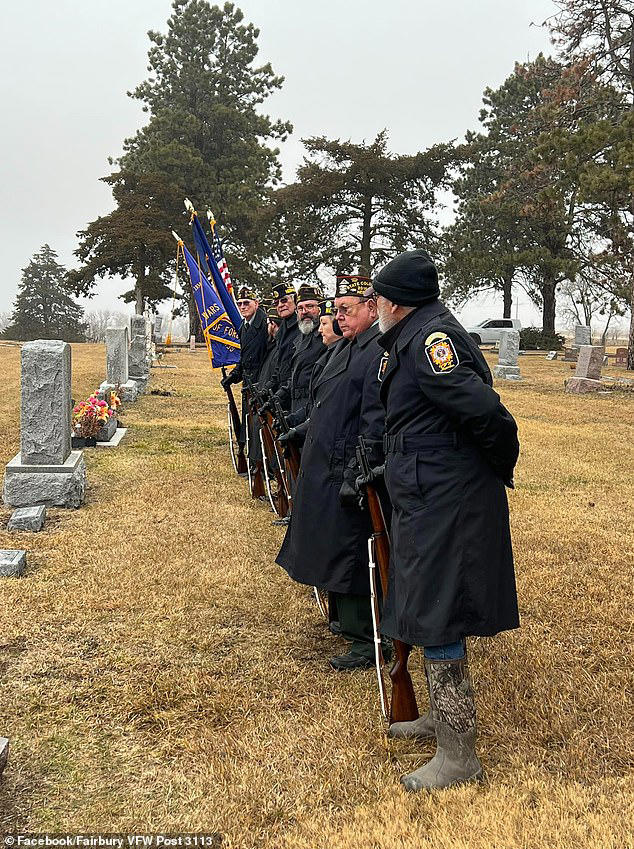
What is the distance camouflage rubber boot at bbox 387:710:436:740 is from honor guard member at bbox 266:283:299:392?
445 centimetres

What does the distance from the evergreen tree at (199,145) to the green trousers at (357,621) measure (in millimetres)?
32097

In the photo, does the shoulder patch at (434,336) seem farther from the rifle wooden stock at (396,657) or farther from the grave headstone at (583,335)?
the grave headstone at (583,335)

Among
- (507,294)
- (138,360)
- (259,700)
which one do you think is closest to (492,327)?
(507,294)

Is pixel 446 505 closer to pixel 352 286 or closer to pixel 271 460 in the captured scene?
pixel 352 286

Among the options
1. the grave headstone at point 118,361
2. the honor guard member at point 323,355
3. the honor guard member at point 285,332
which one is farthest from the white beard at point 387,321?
the grave headstone at point 118,361

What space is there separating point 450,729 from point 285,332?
5.18 meters

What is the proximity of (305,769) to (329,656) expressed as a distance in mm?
1151

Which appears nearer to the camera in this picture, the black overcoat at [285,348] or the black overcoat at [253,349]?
the black overcoat at [285,348]

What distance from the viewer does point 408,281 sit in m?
3.18

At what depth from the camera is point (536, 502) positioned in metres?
7.99

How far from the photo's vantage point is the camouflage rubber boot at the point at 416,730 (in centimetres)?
347

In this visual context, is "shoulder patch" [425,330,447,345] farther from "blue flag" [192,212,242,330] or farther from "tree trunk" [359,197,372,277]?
"tree trunk" [359,197,372,277]

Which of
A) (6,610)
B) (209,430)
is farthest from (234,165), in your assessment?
(6,610)

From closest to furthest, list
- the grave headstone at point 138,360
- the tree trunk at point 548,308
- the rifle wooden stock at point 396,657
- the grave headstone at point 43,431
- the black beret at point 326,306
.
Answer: the rifle wooden stock at point 396,657 < the black beret at point 326,306 < the grave headstone at point 43,431 < the grave headstone at point 138,360 < the tree trunk at point 548,308
